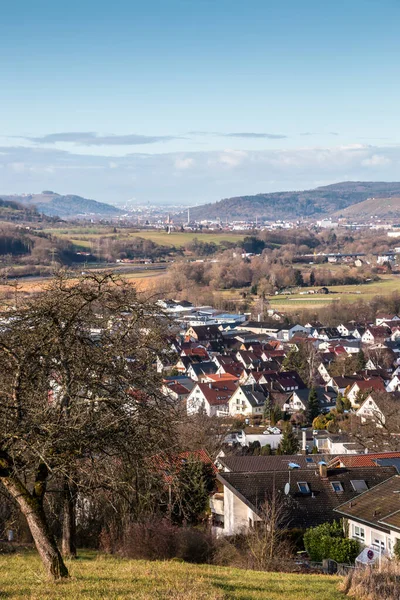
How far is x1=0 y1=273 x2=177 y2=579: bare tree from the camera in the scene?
6.69 m

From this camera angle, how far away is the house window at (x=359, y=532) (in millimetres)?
13719

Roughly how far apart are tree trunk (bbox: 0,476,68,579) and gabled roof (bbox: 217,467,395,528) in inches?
334

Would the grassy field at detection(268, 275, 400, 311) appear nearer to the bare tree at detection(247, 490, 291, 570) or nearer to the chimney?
the chimney

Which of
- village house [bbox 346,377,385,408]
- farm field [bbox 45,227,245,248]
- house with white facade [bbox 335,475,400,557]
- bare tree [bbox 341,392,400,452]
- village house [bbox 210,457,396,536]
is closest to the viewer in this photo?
house with white facade [bbox 335,475,400,557]

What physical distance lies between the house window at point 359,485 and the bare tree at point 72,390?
9.09 m

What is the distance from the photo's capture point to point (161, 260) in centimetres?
10538

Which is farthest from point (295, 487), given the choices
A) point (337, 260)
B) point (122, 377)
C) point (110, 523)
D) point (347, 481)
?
point (337, 260)

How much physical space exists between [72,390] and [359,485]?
1048 centimetres

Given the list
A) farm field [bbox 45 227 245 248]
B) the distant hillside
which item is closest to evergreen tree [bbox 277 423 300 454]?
farm field [bbox 45 227 245 248]

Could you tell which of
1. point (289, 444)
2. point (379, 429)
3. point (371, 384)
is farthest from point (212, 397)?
point (379, 429)

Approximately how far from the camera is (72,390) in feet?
23.5

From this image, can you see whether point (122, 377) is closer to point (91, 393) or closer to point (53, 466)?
point (91, 393)

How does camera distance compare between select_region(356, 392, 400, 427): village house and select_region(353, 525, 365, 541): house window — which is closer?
select_region(353, 525, 365, 541): house window

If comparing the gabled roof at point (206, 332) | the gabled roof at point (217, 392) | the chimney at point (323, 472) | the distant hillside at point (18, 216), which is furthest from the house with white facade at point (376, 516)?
the distant hillside at point (18, 216)
